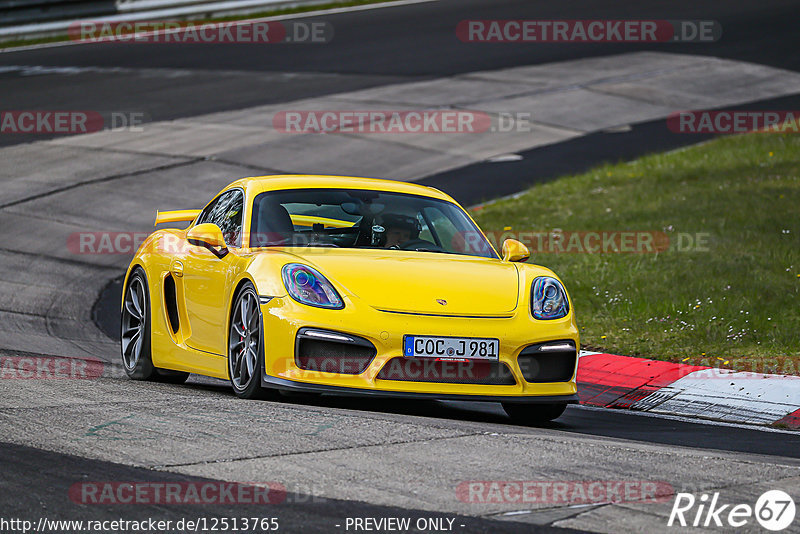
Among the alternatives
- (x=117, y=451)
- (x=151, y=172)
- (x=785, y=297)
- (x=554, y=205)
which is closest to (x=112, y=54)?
(x=151, y=172)

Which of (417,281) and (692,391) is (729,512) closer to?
(417,281)

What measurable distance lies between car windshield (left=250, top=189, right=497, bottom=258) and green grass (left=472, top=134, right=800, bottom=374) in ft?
7.15

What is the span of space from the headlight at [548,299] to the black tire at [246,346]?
5.01 ft

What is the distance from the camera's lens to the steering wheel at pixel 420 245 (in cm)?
770

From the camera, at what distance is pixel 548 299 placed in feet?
23.3

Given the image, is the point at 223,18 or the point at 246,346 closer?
the point at 246,346

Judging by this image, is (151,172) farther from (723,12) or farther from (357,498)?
(723,12)

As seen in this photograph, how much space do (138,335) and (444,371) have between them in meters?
2.87

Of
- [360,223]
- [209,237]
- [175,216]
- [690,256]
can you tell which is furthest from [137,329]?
[690,256]

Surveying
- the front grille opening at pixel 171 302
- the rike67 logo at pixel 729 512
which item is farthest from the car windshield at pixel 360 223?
the rike67 logo at pixel 729 512

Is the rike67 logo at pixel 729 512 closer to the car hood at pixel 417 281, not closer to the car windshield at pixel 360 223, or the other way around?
the car hood at pixel 417 281

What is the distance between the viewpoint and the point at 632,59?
26109 millimetres

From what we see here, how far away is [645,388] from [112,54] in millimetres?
22599

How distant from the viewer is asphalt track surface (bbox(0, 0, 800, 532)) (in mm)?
17625
